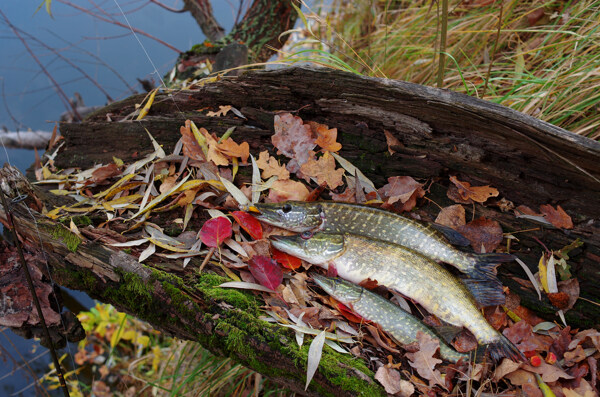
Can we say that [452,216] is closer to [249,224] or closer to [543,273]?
[543,273]

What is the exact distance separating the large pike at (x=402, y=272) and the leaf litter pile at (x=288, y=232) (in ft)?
0.21

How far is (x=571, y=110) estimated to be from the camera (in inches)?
104

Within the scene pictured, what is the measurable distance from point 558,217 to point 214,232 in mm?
1683

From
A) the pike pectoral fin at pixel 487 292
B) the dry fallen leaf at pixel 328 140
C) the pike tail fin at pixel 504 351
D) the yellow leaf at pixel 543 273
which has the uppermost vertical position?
the dry fallen leaf at pixel 328 140

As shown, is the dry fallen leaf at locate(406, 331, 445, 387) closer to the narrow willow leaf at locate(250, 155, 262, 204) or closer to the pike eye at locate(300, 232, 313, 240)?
the pike eye at locate(300, 232, 313, 240)

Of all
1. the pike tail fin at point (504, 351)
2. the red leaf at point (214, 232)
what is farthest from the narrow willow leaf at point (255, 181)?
the pike tail fin at point (504, 351)

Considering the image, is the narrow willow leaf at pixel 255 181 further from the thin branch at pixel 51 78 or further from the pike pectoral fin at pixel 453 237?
the thin branch at pixel 51 78

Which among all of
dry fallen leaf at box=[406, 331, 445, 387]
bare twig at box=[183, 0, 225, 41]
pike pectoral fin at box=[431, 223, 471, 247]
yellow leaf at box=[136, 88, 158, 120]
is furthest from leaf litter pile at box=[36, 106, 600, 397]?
bare twig at box=[183, 0, 225, 41]

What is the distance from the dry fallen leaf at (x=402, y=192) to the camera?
7.06 feet

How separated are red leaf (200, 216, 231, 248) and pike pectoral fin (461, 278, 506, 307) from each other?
3.85 feet

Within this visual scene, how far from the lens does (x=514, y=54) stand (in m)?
3.51

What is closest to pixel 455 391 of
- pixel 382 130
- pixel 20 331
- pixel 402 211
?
pixel 402 211

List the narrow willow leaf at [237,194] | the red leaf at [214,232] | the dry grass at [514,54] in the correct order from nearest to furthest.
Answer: the red leaf at [214,232] → the narrow willow leaf at [237,194] → the dry grass at [514,54]

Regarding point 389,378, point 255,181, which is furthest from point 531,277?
point 255,181
